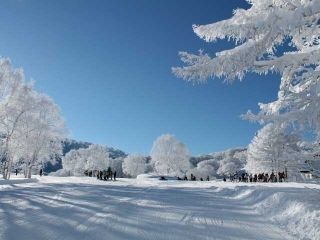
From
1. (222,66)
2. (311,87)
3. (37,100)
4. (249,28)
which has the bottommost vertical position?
(311,87)

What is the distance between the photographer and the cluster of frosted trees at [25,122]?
144 feet

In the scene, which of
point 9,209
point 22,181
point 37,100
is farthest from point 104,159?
point 9,209

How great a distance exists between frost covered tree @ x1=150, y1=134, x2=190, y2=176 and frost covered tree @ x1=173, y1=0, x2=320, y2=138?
293 feet

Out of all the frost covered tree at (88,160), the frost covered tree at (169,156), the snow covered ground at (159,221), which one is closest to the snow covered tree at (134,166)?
the frost covered tree at (88,160)

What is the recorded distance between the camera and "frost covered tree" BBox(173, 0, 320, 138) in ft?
27.5

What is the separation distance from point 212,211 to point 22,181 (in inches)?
1192

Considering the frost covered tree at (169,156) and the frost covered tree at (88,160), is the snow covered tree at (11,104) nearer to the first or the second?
the frost covered tree at (169,156)

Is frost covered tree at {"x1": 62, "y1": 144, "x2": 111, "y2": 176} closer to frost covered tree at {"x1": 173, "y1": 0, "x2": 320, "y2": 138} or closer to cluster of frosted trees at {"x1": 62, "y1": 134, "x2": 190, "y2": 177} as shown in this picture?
cluster of frosted trees at {"x1": 62, "y1": 134, "x2": 190, "y2": 177}

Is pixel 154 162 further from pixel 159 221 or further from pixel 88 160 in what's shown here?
pixel 159 221

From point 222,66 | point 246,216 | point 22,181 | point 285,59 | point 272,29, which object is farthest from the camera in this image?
point 22,181

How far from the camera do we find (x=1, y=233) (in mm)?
8953

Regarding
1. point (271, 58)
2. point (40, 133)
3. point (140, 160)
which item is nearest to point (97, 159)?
point (140, 160)

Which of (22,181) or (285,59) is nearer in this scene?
(285,59)

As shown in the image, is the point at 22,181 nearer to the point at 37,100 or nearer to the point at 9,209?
the point at 37,100
